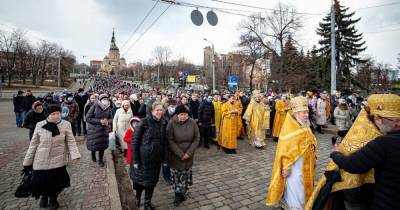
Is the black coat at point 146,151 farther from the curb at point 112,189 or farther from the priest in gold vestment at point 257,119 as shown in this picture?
the priest in gold vestment at point 257,119

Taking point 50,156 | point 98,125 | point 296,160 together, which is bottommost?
point 50,156

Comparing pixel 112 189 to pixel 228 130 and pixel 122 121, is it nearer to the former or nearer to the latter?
pixel 122 121

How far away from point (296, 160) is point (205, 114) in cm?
550

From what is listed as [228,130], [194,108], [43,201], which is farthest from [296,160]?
[194,108]

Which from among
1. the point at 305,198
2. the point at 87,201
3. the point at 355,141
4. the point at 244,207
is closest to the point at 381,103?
the point at 355,141

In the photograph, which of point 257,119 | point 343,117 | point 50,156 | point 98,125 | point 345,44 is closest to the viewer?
point 50,156

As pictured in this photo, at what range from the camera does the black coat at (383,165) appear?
78.3 inches

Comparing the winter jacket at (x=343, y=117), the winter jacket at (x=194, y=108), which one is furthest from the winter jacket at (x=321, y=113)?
the winter jacket at (x=194, y=108)

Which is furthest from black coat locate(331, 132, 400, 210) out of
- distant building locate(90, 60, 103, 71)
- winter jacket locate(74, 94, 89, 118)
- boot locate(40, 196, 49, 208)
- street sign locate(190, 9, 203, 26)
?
distant building locate(90, 60, 103, 71)

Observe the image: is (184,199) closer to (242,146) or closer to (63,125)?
(63,125)

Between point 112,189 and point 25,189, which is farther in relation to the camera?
point 112,189

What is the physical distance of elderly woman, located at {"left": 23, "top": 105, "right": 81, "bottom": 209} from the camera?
3926mm

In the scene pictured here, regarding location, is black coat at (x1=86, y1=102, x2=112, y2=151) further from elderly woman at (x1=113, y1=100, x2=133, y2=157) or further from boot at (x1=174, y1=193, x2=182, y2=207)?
boot at (x1=174, y1=193, x2=182, y2=207)

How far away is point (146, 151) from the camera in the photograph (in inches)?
153
